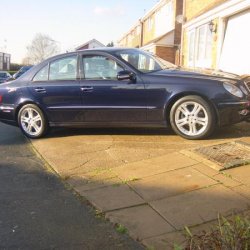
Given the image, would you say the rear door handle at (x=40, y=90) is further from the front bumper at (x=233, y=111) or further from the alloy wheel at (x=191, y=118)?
the front bumper at (x=233, y=111)

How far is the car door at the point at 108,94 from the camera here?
7.39 m

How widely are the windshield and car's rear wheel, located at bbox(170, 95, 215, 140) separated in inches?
37.0

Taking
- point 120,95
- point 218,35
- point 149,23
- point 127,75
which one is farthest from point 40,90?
point 149,23

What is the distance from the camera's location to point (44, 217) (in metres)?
4.53

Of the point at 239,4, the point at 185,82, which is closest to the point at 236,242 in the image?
the point at 185,82

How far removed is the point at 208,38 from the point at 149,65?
885 centimetres

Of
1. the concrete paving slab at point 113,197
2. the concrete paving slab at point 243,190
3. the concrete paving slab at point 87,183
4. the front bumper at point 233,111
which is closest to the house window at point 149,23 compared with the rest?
the front bumper at point 233,111

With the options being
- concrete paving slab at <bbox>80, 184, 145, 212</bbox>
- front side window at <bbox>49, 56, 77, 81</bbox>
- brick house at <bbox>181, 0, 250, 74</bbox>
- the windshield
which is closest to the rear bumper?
front side window at <bbox>49, 56, 77, 81</bbox>

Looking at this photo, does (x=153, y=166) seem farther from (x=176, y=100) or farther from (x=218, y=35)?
(x=218, y=35)

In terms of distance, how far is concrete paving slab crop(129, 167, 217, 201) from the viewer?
4.95 metres

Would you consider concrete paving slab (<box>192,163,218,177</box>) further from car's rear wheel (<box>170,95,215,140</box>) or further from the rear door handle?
the rear door handle

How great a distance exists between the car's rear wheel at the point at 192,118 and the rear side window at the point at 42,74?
2.56 m

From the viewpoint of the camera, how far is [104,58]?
309 inches

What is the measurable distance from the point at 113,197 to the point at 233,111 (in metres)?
2.75
